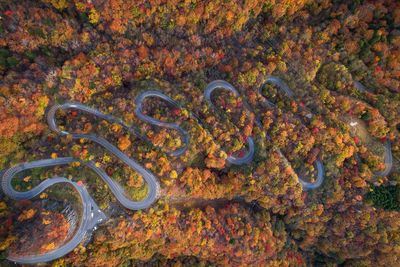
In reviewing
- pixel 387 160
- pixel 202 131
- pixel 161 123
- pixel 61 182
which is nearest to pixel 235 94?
pixel 202 131

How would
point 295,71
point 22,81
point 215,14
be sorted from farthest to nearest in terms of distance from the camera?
point 295,71, point 215,14, point 22,81

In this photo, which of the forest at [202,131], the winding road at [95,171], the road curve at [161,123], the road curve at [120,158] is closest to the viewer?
the winding road at [95,171]

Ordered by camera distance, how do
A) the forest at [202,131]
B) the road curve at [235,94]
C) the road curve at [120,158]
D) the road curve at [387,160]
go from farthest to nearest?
the road curve at [387,160]
the road curve at [235,94]
the road curve at [120,158]
the forest at [202,131]

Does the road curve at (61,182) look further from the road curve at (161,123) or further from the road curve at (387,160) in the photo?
the road curve at (387,160)

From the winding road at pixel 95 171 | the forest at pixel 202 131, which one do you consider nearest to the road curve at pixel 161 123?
the winding road at pixel 95 171

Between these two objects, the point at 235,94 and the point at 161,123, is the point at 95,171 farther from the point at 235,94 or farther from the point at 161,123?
the point at 235,94

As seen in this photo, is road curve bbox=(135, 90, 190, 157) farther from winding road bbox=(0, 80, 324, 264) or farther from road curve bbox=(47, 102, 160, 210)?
road curve bbox=(47, 102, 160, 210)

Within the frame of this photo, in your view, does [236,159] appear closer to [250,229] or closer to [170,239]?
[250,229]

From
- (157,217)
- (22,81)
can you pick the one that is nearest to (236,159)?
(157,217)
